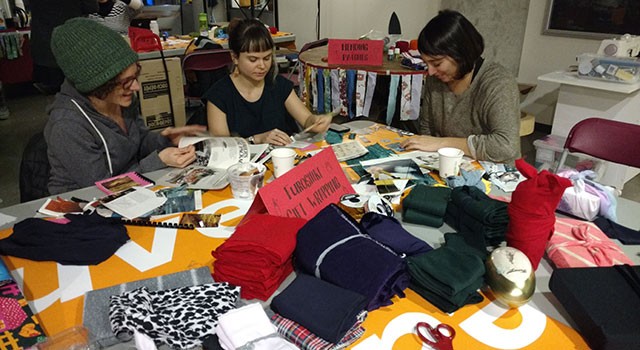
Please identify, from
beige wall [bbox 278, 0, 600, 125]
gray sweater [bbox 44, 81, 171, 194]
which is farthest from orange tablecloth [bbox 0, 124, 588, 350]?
beige wall [bbox 278, 0, 600, 125]

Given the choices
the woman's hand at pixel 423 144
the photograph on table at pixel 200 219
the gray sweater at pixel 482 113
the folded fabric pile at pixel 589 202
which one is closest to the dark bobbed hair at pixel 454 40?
the gray sweater at pixel 482 113

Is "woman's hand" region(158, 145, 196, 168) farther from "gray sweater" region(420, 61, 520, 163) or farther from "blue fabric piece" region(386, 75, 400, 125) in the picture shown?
"blue fabric piece" region(386, 75, 400, 125)

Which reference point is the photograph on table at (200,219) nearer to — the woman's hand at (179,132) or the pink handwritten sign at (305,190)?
the pink handwritten sign at (305,190)

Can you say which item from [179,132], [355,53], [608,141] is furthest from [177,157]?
[355,53]

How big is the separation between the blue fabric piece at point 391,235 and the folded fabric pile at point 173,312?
37 cm

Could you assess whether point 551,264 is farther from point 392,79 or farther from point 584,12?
point 584,12

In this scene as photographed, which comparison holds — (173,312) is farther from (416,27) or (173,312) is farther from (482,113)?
(416,27)

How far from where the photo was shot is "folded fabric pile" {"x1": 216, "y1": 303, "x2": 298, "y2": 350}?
0.83 meters

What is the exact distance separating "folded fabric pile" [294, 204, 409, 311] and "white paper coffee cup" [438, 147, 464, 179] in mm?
597

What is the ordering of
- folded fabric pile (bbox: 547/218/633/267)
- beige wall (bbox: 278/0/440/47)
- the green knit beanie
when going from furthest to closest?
1. beige wall (bbox: 278/0/440/47)
2. the green knit beanie
3. folded fabric pile (bbox: 547/218/633/267)

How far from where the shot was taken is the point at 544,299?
3.36 ft

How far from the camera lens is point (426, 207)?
4.20 ft

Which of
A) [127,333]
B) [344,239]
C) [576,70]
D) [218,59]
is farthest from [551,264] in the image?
[218,59]

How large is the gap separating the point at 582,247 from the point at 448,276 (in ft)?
1.31
